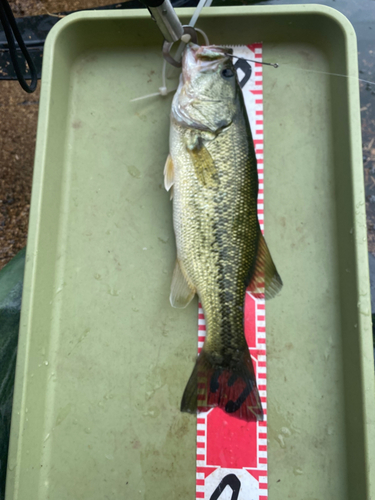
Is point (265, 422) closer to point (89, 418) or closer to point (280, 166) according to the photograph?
point (89, 418)

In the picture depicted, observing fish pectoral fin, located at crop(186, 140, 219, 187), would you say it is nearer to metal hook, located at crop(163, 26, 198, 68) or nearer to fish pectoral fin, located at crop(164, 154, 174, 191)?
fish pectoral fin, located at crop(164, 154, 174, 191)

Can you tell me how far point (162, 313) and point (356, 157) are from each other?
2.58ft

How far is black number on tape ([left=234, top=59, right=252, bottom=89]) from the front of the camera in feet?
4.15

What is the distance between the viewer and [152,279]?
1.18 meters

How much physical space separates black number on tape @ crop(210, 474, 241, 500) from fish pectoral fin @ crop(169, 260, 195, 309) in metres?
0.52

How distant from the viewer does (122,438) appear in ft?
3.58

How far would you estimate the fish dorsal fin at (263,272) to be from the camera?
3.65ft

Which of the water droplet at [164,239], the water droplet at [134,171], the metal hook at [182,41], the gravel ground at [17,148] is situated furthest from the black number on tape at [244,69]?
the gravel ground at [17,148]

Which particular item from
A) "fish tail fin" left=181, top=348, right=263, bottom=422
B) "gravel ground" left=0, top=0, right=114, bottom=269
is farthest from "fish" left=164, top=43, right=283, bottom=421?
"gravel ground" left=0, top=0, right=114, bottom=269

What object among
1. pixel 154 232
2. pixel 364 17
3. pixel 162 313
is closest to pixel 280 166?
pixel 154 232

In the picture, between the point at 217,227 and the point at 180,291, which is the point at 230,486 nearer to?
the point at 180,291

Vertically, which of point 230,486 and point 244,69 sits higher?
point 244,69

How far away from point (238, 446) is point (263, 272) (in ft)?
1.75

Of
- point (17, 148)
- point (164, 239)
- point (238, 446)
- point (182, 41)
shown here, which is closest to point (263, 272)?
point (164, 239)
